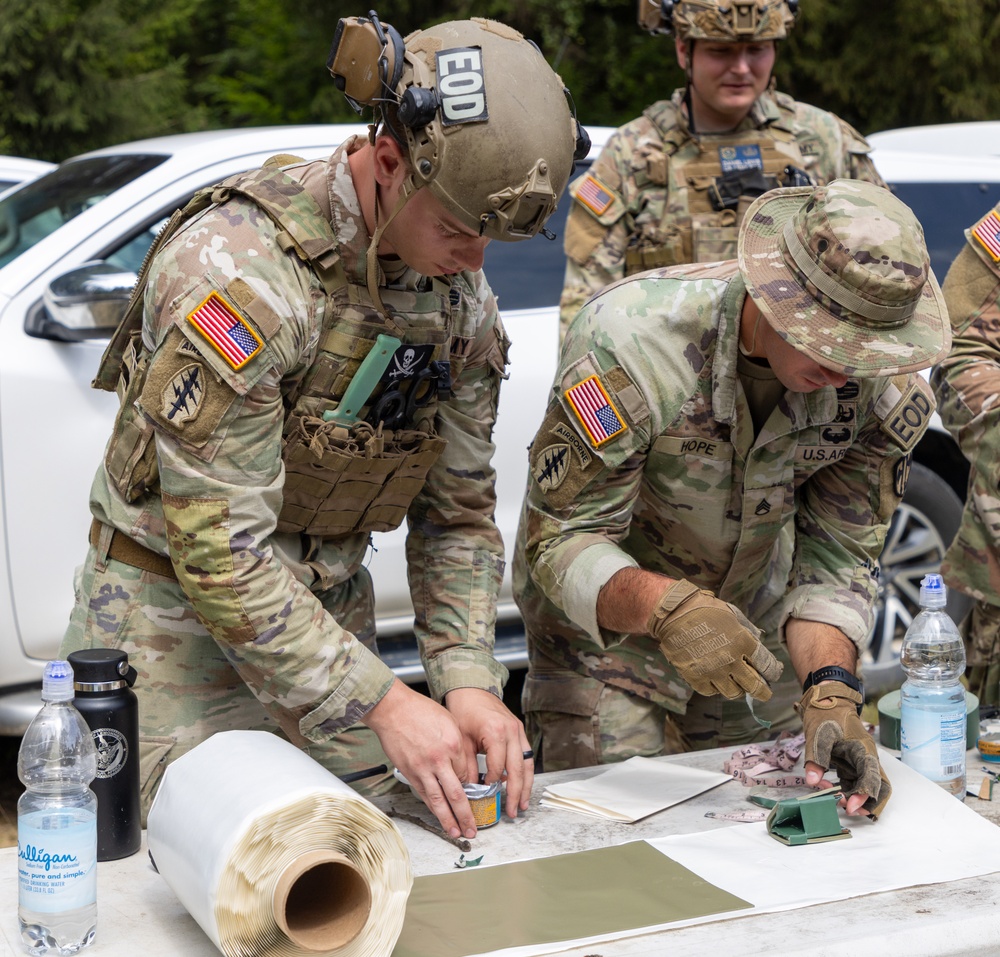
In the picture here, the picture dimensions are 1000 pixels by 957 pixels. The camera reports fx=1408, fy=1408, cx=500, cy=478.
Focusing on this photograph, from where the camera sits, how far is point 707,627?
7.29 ft

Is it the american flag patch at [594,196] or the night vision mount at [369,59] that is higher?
the night vision mount at [369,59]

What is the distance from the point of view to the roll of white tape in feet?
5.52

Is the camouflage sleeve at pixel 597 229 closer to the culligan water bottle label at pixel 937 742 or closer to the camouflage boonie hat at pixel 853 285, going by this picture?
the camouflage boonie hat at pixel 853 285

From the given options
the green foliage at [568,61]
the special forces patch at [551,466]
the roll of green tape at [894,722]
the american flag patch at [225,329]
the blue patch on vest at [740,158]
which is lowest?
the green foliage at [568,61]

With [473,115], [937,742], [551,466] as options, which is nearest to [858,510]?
[937,742]

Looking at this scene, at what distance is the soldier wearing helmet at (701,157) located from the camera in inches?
163

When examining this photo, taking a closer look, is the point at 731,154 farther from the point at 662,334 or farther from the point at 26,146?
the point at 26,146

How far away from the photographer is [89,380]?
3.71 m

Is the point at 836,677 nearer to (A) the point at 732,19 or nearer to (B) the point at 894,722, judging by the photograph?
(B) the point at 894,722

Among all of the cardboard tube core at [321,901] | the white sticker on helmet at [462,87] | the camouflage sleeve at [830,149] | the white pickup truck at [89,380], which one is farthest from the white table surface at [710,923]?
the camouflage sleeve at [830,149]

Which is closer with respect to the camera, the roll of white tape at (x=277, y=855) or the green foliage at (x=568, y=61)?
the roll of white tape at (x=277, y=855)

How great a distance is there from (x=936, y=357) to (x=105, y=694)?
1.39 m

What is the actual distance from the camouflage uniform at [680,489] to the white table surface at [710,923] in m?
0.58

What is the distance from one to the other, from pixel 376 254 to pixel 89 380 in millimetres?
1792
